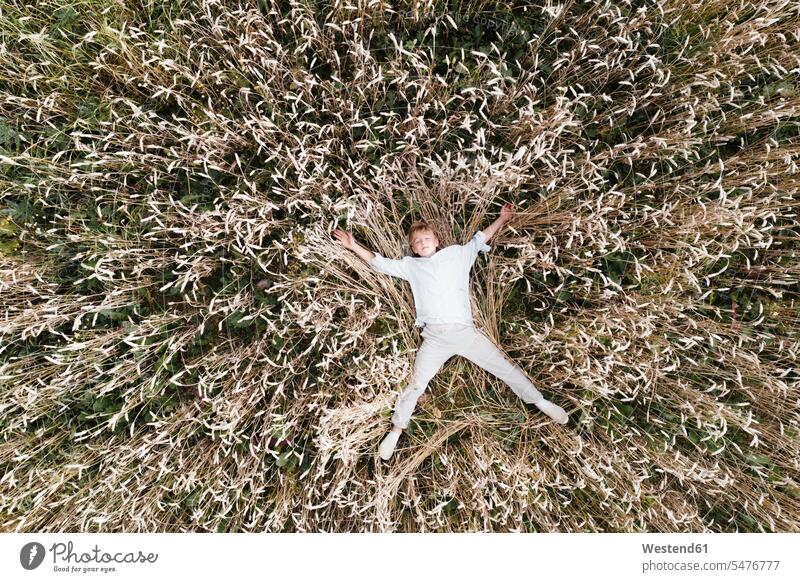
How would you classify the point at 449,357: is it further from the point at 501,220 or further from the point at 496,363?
the point at 501,220

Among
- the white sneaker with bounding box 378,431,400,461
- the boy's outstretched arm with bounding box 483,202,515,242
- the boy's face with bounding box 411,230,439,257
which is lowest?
the white sneaker with bounding box 378,431,400,461

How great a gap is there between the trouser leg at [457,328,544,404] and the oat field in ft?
0.39

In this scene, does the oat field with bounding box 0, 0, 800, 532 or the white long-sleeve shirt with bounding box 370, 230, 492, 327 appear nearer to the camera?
the oat field with bounding box 0, 0, 800, 532

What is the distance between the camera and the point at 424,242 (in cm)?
230

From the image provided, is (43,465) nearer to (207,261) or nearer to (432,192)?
(207,261)

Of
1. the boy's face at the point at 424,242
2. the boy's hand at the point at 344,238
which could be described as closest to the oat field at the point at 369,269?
the boy's hand at the point at 344,238

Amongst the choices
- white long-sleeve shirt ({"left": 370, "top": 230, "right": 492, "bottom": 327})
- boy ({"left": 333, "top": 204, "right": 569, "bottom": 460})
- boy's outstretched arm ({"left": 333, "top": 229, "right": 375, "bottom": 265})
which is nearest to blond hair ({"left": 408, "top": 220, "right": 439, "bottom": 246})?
boy ({"left": 333, "top": 204, "right": 569, "bottom": 460})

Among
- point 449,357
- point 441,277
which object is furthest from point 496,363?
point 441,277

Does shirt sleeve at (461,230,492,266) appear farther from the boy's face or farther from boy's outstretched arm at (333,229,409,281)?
boy's outstretched arm at (333,229,409,281)

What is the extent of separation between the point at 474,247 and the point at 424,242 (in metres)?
0.29

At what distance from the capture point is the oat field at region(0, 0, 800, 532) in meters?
2.22
